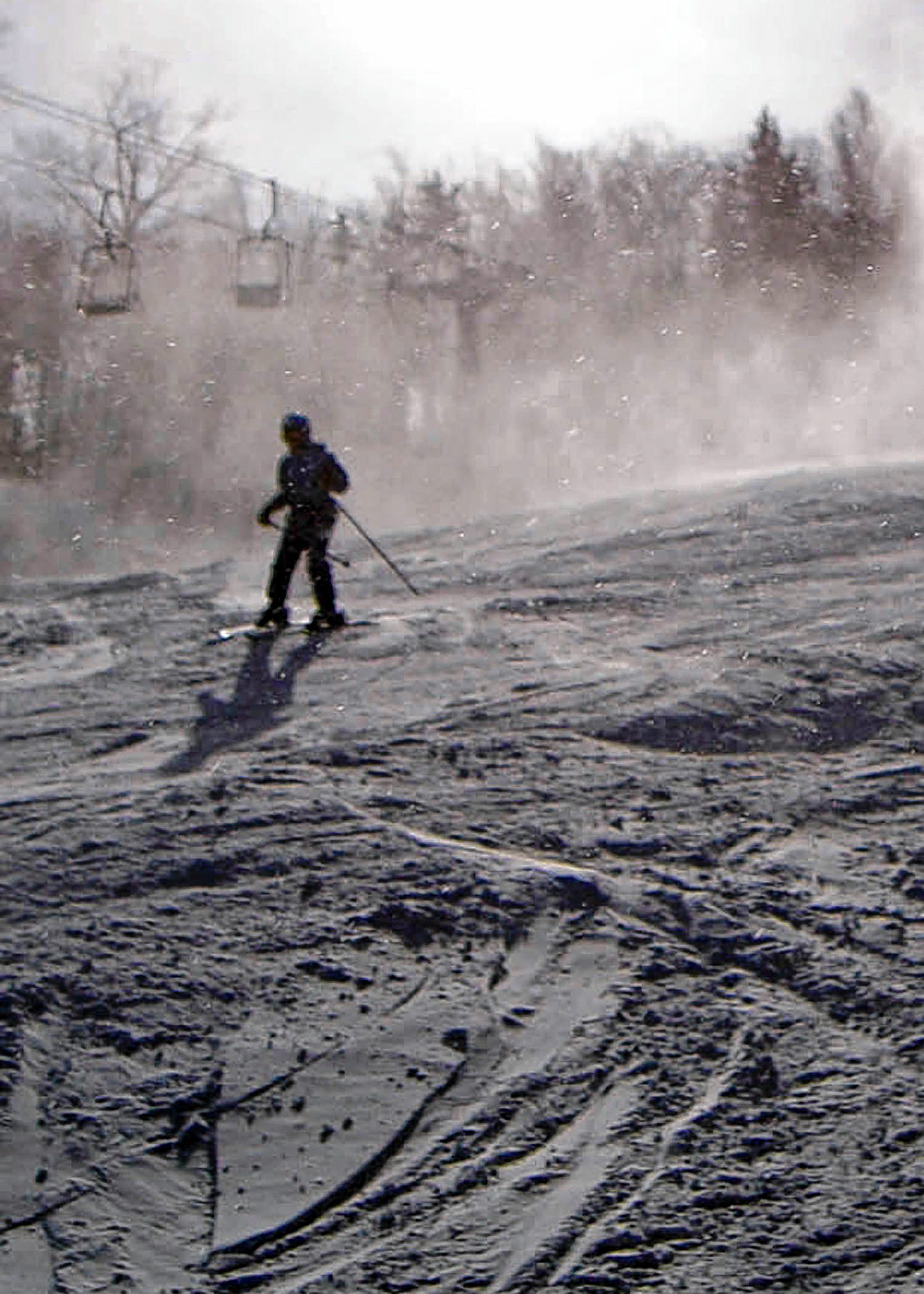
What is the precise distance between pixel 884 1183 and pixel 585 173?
42.9 metres

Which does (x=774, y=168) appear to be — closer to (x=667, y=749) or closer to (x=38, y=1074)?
(x=667, y=749)

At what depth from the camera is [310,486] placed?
39.2 feet

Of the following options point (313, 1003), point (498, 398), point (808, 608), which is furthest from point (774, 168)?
point (313, 1003)

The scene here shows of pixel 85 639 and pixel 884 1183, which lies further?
pixel 85 639

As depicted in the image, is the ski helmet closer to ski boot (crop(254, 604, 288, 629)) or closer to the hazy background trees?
ski boot (crop(254, 604, 288, 629))

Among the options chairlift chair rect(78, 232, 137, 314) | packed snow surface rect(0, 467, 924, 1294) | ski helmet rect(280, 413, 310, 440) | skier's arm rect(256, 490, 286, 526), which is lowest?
packed snow surface rect(0, 467, 924, 1294)

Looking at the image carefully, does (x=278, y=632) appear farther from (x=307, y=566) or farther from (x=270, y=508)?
(x=270, y=508)

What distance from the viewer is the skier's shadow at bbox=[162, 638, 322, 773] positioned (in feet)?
30.2

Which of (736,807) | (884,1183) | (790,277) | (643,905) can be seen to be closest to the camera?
→ (884,1183)

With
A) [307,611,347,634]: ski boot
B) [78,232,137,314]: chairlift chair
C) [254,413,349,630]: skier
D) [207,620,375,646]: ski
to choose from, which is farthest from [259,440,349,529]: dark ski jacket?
[78,232,137,314]: chairlift chair

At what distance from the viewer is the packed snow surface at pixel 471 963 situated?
181 inches

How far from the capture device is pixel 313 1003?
19.8 feet

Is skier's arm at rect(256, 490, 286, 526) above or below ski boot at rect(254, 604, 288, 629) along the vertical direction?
above

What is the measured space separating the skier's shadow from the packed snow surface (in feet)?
0.13
